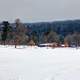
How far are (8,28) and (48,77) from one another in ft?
207

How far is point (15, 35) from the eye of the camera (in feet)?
218

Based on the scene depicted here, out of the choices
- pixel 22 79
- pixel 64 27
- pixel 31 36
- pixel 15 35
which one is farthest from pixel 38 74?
pixel 64 27

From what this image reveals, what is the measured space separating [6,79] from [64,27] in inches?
4386

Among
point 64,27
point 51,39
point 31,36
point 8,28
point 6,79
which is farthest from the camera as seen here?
point 64,27

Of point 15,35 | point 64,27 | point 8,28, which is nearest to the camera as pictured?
point 15,35

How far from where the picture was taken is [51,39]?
277 feet

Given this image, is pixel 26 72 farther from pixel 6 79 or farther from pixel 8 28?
pixel 8 28

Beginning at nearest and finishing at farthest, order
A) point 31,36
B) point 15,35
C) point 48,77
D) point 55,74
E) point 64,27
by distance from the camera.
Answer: point 48,77 < point 55,74 < point 15,35 < point 31,36 < point 64,27

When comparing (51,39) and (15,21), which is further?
(51,39)

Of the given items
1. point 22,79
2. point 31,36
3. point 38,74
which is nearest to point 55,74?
point 38,74

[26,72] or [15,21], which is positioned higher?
[15,21]

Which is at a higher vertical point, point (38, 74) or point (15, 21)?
point (15, 21)

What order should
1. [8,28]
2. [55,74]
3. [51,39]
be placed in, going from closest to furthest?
[55,74], [8,28], [51,39]

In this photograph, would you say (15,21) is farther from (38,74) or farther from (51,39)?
(38,74)
